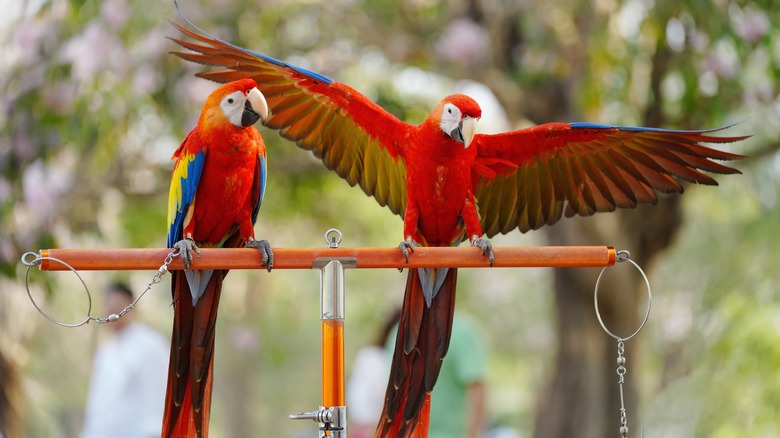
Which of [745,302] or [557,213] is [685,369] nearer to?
[745,302]

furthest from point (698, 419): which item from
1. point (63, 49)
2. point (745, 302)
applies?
point (63, 49)

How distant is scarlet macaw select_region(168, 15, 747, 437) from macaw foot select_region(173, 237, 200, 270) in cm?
33

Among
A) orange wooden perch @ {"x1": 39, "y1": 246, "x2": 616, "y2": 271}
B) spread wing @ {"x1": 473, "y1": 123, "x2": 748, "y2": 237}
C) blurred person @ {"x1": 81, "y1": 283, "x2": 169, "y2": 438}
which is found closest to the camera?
orange wooden perch @ {"x1": 39, "y1": 246, "x2": 616, "y2": 271}

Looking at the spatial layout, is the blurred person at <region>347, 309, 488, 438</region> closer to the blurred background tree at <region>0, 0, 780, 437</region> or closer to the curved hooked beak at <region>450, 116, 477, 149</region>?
the curved hooked beak at <region>450, 116, 477, 149</region>

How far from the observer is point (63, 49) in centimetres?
396

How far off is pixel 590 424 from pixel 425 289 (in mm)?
3378

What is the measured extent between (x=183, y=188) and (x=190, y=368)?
31 centimetres

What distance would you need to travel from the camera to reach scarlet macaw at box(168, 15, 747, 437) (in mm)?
1631

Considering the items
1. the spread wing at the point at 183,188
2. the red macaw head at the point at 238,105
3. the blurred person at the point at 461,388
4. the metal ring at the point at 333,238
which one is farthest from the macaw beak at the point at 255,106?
the blurred person at the point at 461,388

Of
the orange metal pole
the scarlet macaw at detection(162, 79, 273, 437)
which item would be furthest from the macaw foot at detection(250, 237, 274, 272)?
the orange metal pole

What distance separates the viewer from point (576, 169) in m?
1.82

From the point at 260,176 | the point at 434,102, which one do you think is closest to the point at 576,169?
the point at 260,176

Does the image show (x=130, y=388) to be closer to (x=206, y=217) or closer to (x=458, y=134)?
(x=206, y=217)

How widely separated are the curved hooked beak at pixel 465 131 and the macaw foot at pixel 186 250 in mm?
453
